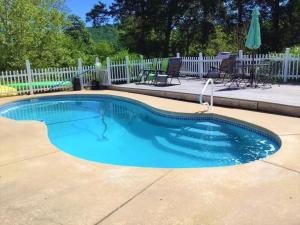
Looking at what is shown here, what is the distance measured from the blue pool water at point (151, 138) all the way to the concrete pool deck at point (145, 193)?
1.01 meters

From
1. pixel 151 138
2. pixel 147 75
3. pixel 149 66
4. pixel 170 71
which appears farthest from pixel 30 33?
pixel 151 138

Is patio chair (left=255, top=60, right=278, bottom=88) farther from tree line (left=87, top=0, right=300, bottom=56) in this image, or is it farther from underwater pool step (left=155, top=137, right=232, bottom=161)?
tree line (left=87, top=0, right=300, bottom=56)

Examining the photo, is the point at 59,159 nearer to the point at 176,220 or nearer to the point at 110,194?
the point at 110,194

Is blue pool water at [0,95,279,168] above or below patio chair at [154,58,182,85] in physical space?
below

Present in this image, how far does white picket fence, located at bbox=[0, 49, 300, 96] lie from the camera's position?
33.0 feet

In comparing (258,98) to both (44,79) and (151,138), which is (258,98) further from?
(44,79)

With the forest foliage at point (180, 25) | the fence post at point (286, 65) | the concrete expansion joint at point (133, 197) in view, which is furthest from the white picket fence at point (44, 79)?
the concrete expansion joint at point (133, 197)

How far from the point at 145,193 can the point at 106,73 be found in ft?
31.6

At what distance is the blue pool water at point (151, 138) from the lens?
4.67 m

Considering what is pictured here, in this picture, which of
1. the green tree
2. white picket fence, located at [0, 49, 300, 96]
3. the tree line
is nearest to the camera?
white picket fence, located at [0, 49, 300, 96]

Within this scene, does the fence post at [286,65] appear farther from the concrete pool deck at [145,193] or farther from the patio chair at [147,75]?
the concrete pool deck at [145,193]

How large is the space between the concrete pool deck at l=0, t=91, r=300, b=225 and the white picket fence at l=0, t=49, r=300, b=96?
22.2ft

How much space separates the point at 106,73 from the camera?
39.4 feet

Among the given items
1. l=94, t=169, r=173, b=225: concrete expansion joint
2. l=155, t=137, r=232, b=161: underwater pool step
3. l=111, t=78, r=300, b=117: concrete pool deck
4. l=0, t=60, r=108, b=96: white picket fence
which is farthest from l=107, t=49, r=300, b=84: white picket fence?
l=94, t=169, r=173, b=225: concrete expansion joint
